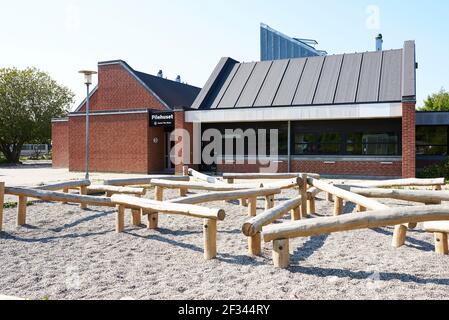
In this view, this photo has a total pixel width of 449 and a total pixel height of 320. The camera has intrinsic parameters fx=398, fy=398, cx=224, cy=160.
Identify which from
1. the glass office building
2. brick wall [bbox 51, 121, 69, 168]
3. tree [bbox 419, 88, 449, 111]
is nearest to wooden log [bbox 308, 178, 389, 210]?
brick wall [bbox 51, 121, 69, 168]

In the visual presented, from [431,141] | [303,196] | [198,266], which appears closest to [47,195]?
[198,266]

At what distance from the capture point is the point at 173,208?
19.9 ft

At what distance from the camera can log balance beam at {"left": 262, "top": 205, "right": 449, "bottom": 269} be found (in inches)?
192

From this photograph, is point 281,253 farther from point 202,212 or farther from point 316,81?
point 316,81

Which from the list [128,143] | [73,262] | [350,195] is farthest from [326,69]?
[73,262]

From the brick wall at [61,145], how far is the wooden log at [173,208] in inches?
905

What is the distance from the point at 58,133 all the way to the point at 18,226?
2238 centimetres

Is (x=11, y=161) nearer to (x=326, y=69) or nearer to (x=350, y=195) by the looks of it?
(x=326, y=69)

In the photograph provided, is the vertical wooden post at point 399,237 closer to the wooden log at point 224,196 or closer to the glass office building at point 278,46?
the wooden log at point 224,196

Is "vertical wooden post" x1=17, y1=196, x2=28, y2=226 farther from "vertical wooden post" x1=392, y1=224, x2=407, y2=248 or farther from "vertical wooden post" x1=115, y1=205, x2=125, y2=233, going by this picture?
"vertical wooden post" x1=392, y1=224, x2=407, y2=248

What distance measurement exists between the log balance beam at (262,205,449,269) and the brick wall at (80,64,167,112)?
2129 cm

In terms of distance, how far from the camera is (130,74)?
85.7 ft

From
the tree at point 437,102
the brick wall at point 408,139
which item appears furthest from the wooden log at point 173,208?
the tree at point 437,102
